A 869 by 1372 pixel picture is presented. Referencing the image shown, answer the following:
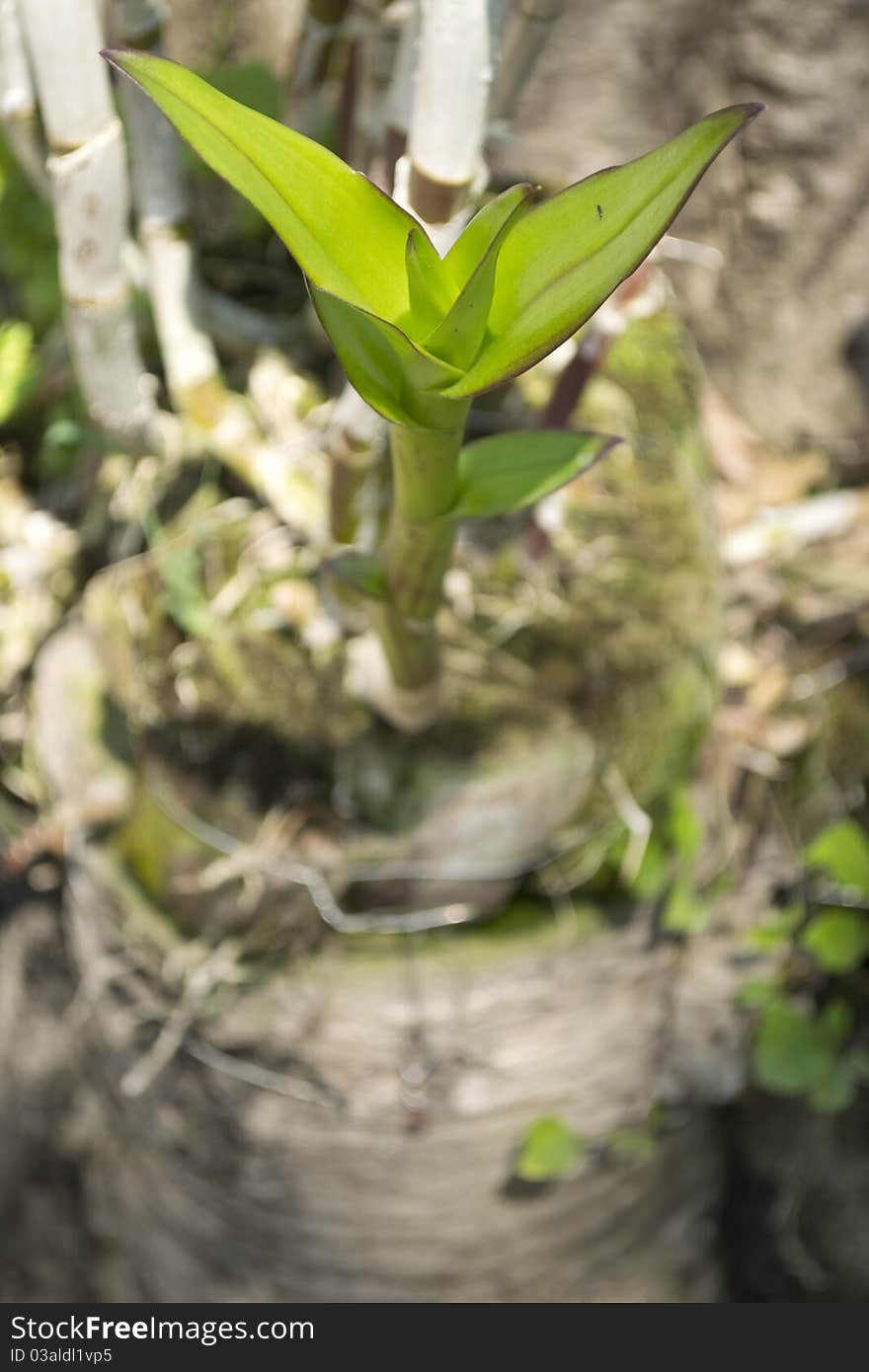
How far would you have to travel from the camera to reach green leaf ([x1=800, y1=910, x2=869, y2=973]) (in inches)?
52.6

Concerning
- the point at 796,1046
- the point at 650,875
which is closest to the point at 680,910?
the point at 650,875

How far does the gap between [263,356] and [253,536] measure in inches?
8.4

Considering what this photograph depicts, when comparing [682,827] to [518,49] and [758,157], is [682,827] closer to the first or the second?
[518,49]

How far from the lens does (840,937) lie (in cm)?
134

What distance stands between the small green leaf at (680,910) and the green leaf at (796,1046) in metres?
0.27

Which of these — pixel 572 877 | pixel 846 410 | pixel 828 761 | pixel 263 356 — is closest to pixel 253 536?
pixel 263 356

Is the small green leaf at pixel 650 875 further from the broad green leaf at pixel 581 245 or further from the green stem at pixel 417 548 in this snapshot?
the broad green leaf at pixel 581 245

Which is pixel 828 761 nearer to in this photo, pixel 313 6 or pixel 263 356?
pixel 263 356

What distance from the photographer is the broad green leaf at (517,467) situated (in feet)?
2.15

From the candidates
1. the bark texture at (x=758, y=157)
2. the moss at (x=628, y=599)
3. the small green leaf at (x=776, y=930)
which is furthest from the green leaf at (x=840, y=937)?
the bark texture at (x=758, y=157)

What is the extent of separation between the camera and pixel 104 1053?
4.32 feet

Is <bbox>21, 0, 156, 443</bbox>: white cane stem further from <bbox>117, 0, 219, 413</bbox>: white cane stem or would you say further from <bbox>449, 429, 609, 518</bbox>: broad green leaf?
<bbox>449, 429, 609, 518</bbox>: broad green leaf

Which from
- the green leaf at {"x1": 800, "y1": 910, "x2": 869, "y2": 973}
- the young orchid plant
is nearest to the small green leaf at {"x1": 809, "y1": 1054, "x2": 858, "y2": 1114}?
the green leaf at {"x1": 800, "y1": 910, "x2": 869, "y2": 973}

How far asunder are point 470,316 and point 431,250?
4 centimetres
